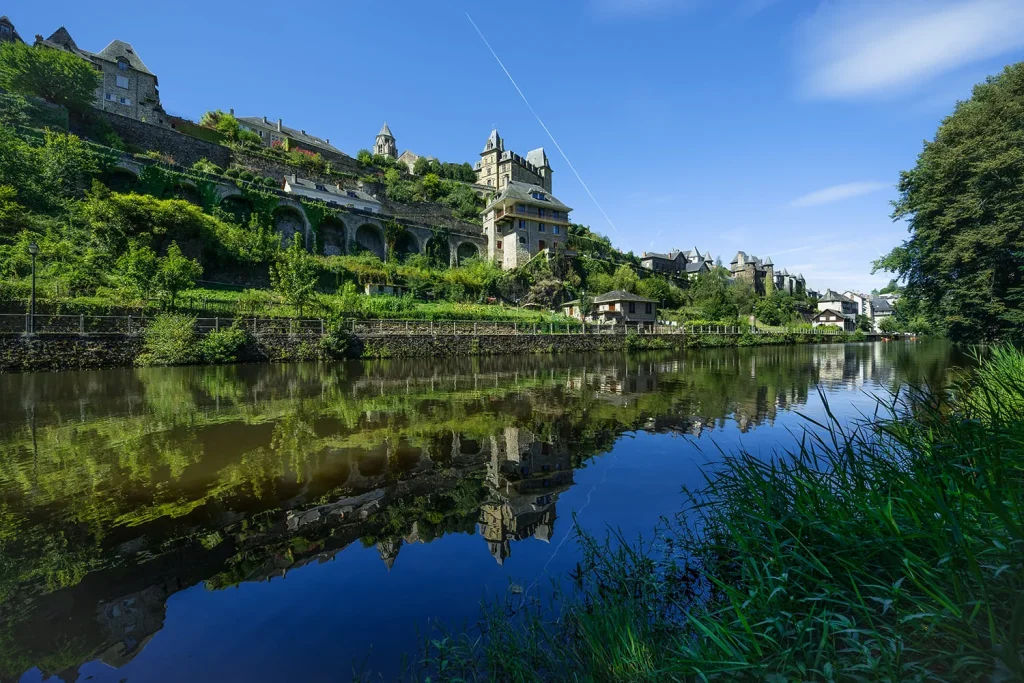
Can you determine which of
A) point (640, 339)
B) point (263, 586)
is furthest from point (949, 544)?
point (640, 339)

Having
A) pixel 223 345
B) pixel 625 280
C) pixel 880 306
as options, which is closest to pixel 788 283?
pixel 880 306

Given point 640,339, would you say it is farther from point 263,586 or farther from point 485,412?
point 263,586

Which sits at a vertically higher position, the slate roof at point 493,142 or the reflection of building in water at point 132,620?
the slate roof at point 493,142

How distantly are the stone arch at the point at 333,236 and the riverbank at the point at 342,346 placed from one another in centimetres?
1836

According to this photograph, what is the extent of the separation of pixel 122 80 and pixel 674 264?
72959 millimetres

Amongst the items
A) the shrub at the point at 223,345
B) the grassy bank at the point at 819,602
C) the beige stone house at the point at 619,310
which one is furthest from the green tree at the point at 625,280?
the grassy bank at the point at 819,602

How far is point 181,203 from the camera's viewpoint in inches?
1128

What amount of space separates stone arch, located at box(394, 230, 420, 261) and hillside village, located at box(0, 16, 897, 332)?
0.34 feet

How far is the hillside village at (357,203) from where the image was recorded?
34469mm

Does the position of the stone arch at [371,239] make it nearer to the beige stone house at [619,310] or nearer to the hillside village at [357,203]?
the hillside village at [357,203]

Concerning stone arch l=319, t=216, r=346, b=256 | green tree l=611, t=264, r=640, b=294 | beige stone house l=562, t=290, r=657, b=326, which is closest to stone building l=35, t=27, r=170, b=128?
stone arch l=319, t=216, r=346, b=256

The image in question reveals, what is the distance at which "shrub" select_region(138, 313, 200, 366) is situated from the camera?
1875 cm

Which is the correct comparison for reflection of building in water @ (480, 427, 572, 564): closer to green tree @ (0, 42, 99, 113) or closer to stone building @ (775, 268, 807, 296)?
green tree @ (0, 42, 99, 113)

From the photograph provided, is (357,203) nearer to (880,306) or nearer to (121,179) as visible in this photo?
(121,179)
